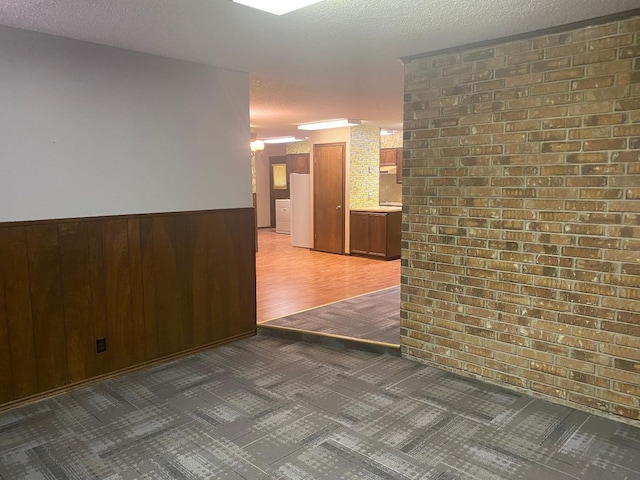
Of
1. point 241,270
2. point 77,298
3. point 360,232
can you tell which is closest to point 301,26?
point 241,270

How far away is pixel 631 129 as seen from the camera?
8.45 feet

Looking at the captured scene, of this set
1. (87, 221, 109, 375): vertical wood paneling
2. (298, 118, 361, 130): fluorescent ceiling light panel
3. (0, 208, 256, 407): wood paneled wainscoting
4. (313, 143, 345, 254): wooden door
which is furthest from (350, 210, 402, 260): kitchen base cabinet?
(87, 221, 109, 375): vertical wood paneling

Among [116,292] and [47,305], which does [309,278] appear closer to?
[116,292]

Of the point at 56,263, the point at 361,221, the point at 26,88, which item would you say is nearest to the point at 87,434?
the point at 56,263

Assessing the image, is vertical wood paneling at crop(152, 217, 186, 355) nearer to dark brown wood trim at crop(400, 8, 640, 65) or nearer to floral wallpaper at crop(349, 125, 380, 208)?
dark brown wood trim at crop(400, 8, 640, 65)

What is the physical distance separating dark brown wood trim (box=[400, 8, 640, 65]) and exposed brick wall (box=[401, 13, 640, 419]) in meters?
0.03

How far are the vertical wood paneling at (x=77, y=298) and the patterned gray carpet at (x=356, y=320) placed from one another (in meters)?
1.57

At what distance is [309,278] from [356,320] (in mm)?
2004

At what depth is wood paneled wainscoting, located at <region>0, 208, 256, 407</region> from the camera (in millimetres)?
2969

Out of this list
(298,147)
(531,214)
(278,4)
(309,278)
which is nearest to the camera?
(278,4)

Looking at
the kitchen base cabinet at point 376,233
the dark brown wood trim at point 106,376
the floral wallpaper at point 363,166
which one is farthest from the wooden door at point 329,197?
the dark brown wood trim at point 106,376

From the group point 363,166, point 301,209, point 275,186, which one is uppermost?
point 363,166

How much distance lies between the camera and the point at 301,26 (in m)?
2.76

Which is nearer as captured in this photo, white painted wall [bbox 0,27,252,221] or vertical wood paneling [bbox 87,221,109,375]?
white painted wall [bbox 0,27,252,221]
